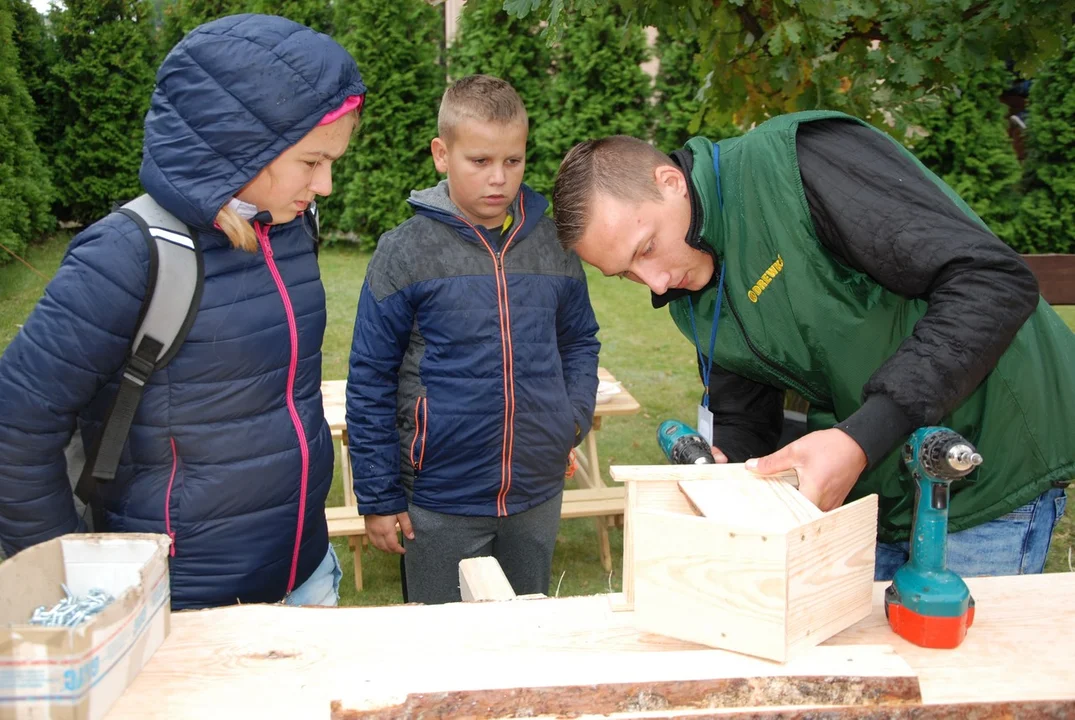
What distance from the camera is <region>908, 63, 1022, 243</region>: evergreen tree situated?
389 inches

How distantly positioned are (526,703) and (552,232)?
1714 mm

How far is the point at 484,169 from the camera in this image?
276 centimetres

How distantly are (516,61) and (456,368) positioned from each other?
338 inches

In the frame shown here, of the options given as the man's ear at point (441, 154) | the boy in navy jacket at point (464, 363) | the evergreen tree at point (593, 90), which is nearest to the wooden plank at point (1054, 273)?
the boy in navy jacket at point (464, 363)

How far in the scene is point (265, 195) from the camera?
2.03 m

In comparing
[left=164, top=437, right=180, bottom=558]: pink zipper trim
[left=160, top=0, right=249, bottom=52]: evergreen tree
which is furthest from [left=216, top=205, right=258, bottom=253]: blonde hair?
[left=160, top=0, right=249, bottom=52]: evergreen tree

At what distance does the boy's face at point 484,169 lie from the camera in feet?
9.04

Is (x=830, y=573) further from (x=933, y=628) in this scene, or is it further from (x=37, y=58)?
(x=37, y=58)

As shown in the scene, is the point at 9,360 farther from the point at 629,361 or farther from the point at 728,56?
the point at 629,361

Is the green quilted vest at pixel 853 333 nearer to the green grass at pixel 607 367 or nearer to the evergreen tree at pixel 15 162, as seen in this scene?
the green grass at pixel 607 367

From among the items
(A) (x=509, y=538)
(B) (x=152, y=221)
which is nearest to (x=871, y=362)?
(A) (x=509, y=538)

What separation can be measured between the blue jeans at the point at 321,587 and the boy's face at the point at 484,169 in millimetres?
1090

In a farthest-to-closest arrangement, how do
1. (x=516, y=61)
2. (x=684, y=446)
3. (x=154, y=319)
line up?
(x=516, y=61) → (x=684, y=446) → (x=154, y=319)

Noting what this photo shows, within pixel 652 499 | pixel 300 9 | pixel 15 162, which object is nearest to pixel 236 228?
pixel 652 499
